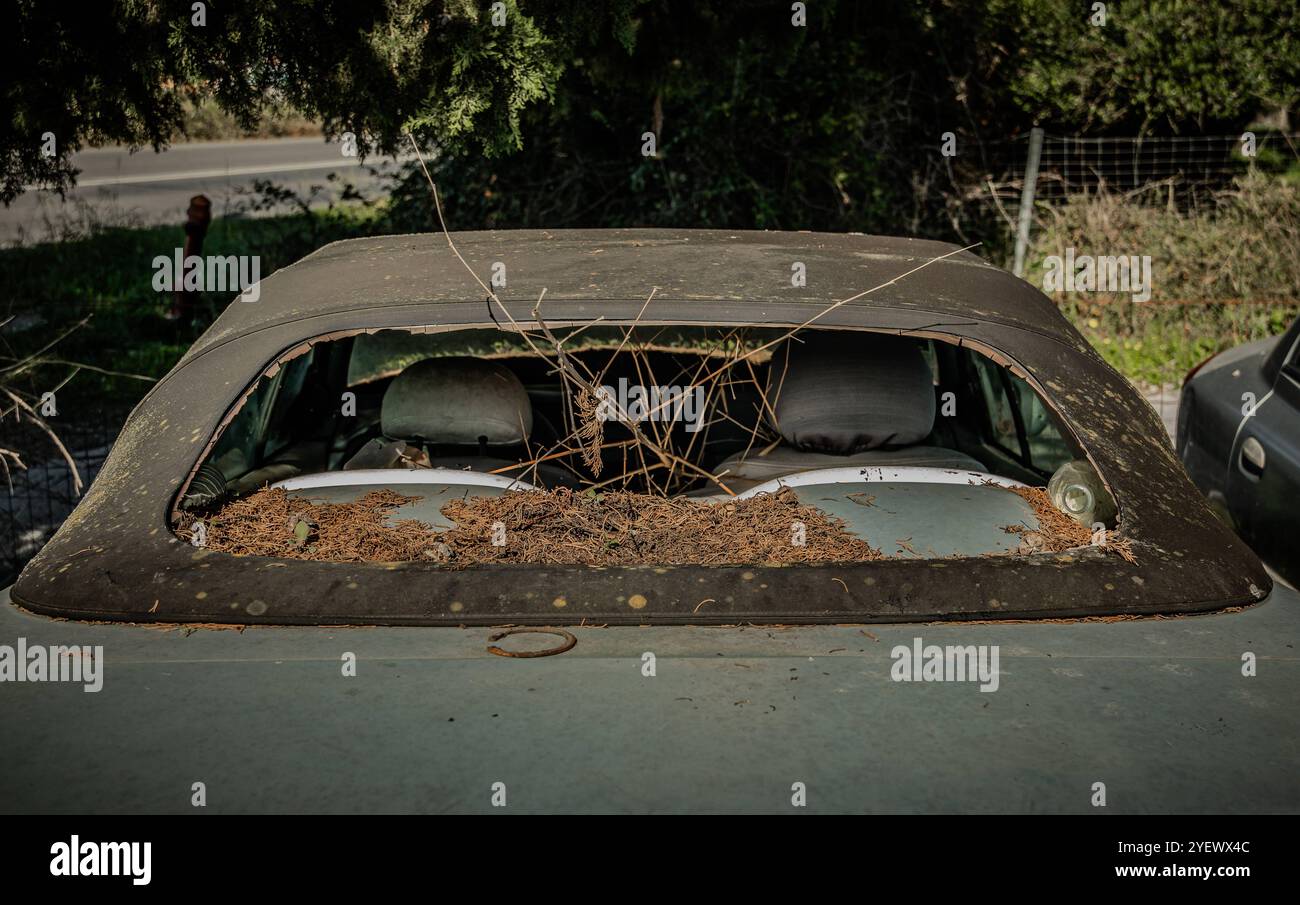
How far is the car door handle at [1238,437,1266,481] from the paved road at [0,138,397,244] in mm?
9981

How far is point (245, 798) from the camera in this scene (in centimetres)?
147

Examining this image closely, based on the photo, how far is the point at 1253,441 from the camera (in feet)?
13.9

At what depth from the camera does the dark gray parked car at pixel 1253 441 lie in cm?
395

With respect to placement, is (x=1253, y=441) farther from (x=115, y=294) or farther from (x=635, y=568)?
(x=115, y=294)

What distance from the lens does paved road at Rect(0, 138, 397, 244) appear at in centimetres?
1372

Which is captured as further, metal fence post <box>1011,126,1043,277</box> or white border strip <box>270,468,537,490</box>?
metal fence post <box>1011,126,1043,277</box>

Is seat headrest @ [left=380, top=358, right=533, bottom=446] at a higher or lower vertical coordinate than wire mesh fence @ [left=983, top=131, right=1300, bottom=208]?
lower

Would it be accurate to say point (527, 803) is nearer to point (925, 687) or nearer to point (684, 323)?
point (925, 687)

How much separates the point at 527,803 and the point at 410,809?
0.14 m

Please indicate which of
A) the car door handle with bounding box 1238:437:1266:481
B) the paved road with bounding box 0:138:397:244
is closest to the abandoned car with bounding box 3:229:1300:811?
the car door handle with bounding box 1238:437:1266:481

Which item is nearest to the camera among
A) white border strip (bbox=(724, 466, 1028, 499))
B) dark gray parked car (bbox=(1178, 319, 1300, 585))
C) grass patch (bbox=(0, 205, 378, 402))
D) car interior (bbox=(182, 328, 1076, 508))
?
white border strip (bbox=(724, 466, 1028, 499))

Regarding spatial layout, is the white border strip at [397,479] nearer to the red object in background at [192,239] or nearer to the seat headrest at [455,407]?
the seat headrest at [455,407]

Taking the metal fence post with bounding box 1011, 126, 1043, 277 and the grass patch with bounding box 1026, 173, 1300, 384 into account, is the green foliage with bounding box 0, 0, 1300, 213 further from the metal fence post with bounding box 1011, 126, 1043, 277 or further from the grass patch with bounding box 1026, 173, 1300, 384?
the grass patch with bounding box 1026, 173, 1300, 384

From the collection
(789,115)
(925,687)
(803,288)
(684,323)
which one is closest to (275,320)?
(684,323)
